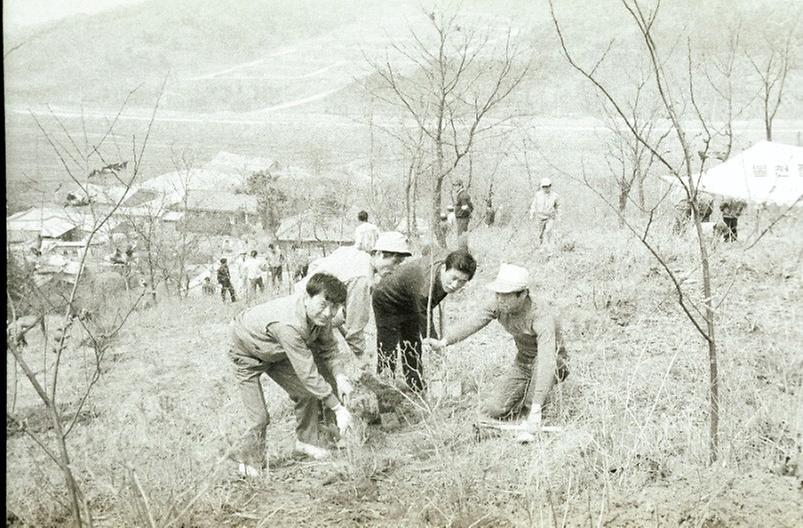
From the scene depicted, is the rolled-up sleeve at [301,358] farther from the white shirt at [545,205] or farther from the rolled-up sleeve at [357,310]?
the white shirt at [545,205]

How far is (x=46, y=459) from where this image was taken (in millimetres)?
3676

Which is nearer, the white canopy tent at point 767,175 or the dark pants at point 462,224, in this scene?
the white canopy tent at point 767,175

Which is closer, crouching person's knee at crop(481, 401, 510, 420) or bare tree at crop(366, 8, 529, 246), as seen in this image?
crouching person's knee at crop(481, 401, 510, 420)

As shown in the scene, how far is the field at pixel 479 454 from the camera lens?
123 inches

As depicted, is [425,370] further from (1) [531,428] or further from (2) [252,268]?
(2) [252,268]

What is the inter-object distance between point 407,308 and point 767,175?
12.2 feet

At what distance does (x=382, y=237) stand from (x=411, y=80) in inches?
125

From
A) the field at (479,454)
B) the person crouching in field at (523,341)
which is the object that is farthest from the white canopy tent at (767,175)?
the person crouching in field at (523,341)

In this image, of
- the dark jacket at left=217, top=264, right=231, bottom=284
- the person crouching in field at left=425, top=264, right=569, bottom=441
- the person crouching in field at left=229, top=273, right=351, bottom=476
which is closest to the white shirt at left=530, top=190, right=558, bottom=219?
the dark jacket at left=217, top=264, right=231, bottom=284

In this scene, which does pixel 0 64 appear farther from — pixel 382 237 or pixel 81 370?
pixel 81 370

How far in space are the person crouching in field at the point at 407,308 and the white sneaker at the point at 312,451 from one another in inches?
26.8

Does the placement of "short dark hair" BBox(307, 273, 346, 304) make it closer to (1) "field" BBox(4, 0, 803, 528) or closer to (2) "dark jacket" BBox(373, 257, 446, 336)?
(1) "field" BBox(4, 0, 803, 528)

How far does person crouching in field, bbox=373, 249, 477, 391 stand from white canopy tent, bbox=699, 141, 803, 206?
6.76ft

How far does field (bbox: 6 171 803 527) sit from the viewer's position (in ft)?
10.2
